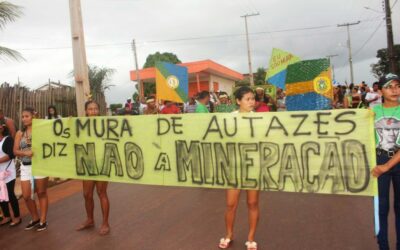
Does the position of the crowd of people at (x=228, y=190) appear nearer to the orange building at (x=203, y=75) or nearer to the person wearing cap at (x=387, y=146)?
the person wearing cap at (x=387, y=146)

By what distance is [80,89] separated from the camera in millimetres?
8641

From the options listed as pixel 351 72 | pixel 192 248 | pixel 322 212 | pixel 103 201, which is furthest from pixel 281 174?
pixel 351 72

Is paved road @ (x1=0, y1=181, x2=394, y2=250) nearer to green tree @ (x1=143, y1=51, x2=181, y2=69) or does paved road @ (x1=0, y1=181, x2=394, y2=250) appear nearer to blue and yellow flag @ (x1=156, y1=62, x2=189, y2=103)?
blue and yellow flag @ (x1=156, y1=62, x2=189, y2=103)

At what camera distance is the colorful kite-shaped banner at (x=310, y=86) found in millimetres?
8766

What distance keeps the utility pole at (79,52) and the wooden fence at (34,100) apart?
7.81 feet

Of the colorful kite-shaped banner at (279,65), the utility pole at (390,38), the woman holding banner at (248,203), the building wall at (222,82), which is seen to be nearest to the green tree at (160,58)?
the building wall at (222,82)

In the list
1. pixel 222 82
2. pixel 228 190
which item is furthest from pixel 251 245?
pixel 222 82

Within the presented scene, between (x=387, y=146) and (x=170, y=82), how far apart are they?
4.70m

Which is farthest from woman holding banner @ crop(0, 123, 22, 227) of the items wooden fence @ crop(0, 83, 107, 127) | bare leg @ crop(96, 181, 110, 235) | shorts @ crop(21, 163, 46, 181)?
wooden fence @ crop(0, 83, 107, 127)

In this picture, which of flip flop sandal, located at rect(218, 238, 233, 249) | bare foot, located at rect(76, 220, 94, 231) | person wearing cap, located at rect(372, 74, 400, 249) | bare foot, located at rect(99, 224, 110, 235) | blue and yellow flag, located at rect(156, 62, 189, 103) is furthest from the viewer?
blue and yellow flag, located at rect(156, 62, 189, 103)

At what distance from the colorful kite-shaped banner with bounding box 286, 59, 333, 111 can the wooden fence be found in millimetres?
6550

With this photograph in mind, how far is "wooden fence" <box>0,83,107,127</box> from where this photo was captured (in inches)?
386

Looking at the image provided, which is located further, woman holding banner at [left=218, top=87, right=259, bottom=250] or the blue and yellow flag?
the blue and yellow flag

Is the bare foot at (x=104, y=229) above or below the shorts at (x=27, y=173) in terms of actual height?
below
